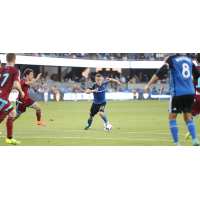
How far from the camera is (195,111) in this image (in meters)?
9.30

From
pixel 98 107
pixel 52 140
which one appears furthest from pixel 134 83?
pixel 52 140

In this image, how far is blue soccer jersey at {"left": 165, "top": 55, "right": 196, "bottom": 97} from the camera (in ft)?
22.3

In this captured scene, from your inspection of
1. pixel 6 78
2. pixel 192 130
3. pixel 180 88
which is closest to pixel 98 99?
pixel 6 78

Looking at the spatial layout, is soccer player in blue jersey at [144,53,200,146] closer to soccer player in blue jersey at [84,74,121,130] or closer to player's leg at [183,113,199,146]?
player's leg at [183,113,199,146]

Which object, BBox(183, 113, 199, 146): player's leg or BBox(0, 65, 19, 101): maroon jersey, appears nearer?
BBox(183, 113, 199, 146): player's leg

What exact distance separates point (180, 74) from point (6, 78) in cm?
413

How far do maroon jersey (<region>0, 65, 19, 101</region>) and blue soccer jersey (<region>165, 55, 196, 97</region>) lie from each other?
143 inches

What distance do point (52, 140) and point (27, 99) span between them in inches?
121

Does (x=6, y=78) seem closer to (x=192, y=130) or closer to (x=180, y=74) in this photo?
(x=180, y=74)

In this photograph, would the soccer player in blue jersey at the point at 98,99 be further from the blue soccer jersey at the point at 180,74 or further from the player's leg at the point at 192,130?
the player's leg at the point at 192,130

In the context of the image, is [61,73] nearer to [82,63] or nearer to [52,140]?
[82,63]

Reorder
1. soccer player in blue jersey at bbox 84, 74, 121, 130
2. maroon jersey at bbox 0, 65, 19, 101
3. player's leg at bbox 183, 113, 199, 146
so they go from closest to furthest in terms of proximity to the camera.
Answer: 1. player's leg at bbox 183, 113, 199, 146
2. maroon jersey at bbox 0, 65, 19, 101
3. soccer player in blue jersey at bbox 84, 74, 121, 130

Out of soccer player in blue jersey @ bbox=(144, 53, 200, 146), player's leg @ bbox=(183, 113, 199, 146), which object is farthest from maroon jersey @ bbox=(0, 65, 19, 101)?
player's leg @ bbox=(183, 113, 199, 146)

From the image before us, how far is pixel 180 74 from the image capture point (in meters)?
6.84
